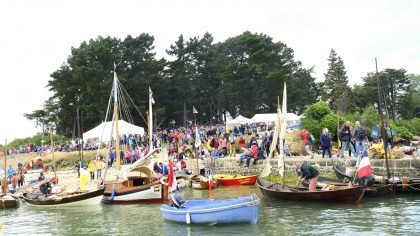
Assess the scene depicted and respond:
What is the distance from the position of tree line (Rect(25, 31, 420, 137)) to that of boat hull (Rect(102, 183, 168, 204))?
1261 inches

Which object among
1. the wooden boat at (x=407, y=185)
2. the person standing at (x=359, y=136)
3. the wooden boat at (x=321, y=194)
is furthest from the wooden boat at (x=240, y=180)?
the wooden boat at (x=407, y=185)

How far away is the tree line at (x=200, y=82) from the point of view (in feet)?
193

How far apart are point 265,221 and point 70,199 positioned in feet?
38.8

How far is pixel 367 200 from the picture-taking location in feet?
63.9

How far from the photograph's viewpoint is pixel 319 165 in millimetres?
25281

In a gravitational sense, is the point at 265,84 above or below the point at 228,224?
above

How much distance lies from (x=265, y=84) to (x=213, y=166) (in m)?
34.7

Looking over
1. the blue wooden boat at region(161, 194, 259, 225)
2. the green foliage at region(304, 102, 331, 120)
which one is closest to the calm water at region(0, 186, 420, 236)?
the blue wooden boat at region(161, 194, 259, 225)

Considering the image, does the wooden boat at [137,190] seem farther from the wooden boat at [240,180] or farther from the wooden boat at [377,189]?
the wooden boat at [377,189]

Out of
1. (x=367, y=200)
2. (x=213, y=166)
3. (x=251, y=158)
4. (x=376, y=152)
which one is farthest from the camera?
(x=213, y=166)

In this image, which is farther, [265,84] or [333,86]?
[333,86]

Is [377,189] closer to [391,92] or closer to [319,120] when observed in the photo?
[319,120]

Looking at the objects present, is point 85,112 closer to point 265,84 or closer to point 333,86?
point 265,84

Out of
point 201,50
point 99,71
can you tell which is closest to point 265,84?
point 201,50
